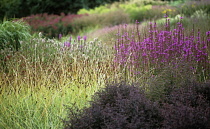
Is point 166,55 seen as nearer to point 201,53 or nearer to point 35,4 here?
point 201,53

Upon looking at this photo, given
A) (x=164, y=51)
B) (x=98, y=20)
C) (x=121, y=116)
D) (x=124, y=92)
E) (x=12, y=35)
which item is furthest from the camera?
(x=98, y=20)

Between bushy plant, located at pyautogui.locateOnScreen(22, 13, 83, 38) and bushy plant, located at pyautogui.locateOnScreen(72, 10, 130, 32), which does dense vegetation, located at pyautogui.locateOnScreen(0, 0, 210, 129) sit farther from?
bushy plant, located at pyautogui.locateOnScreen(72, 10, 130, 32)

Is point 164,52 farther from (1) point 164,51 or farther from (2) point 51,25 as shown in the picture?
(2) point 51,25

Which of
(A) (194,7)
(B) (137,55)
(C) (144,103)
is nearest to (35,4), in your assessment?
(A) (194,7)

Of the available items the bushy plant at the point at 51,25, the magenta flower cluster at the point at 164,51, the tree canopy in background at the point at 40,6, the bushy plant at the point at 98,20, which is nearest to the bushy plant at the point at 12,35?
the magenta flower cluster at the point at 164,51

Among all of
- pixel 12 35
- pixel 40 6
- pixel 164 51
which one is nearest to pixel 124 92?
pixel 164 51

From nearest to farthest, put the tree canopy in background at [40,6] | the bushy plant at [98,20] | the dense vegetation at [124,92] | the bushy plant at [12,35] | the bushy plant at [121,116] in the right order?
the bushy plant at [121,116] < the dense vegetation at [124,92] < the bushy plant at [12,35] < the bushy plant at [98,20] < the tree canopy in background at [40,6]

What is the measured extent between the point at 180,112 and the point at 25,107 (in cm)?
248

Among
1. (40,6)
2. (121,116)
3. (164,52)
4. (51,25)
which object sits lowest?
(121,116)

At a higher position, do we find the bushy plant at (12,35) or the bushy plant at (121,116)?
the bushy plant at (12,35)

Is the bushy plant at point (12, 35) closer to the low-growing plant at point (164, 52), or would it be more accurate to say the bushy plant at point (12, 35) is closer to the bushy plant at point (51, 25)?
the low-growing plant at point (164, 52)

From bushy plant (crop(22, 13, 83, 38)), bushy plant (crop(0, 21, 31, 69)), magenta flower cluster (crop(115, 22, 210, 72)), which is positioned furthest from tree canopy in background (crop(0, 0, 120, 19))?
magenta flower cluster (crop(115, 22, 210, 72))

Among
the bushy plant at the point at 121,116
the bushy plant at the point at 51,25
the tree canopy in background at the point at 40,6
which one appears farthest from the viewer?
the tree canopy in background at the point at 40,6

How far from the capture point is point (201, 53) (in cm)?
496
